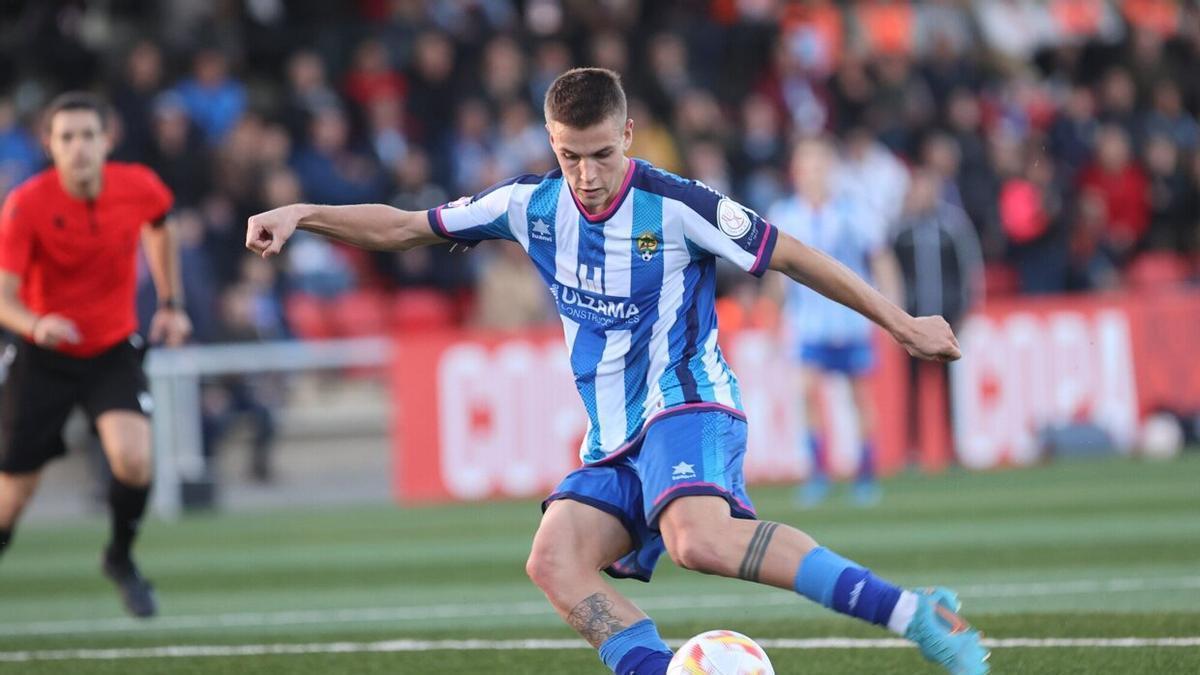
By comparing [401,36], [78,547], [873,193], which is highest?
[401,36]

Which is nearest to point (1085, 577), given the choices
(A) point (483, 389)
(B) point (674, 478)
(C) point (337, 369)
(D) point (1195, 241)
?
(B) point (674, 478)

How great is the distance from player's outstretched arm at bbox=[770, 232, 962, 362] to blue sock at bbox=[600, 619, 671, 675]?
1.15 m

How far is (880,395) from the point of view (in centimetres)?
1589

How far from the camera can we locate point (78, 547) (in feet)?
42.9

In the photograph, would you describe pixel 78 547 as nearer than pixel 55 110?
No

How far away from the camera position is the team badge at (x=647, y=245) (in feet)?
18.8

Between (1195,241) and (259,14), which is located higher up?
(259,14)

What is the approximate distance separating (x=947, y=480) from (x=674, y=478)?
30.9 feet

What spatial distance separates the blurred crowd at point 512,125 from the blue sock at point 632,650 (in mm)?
10473

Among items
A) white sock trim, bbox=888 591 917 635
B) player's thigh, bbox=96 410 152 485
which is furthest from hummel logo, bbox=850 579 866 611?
player's thigh, bbox=96 410 152 485

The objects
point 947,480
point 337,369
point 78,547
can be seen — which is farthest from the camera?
point 337,369

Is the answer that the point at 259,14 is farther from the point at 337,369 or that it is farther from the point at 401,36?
the point at 337,369

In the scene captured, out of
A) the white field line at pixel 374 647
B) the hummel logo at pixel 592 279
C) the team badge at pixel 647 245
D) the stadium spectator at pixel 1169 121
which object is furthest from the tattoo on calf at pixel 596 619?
the stadium spectator at pixel 1169 121

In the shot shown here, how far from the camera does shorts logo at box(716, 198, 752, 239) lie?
5.61 meters
